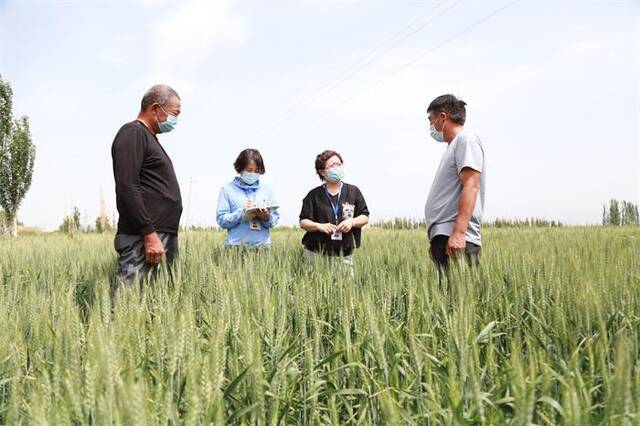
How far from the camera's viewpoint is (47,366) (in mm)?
1577

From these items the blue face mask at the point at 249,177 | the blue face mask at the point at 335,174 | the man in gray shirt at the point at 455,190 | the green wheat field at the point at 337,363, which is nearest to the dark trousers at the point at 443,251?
the man in gray shirt at the point at 455,190

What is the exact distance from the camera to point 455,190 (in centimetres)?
287

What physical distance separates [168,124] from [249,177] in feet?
2.47

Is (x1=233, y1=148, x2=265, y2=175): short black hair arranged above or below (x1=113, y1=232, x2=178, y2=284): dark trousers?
above

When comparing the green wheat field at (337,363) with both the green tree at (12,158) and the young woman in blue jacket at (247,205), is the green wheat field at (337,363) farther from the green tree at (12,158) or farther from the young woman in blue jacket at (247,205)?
the green tree at (12,158)

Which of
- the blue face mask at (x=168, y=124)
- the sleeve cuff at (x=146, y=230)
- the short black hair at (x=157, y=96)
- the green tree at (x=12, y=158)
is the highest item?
the green tree at (x=12, y=158)

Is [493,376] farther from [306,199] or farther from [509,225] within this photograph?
[509,225]

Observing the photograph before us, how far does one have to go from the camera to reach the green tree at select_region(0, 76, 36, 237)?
91.1 feet

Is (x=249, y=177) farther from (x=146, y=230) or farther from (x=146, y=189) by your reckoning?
(x=146, y=230)

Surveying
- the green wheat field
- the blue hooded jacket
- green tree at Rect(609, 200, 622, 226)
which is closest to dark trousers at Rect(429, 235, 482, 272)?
the green wheat field

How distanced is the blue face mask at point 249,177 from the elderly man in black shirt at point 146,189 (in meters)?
0.69

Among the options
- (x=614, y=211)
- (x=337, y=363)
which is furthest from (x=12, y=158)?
(x=337, y=363)

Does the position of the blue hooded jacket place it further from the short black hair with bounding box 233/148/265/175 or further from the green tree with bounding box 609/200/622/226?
the green tree with bounding box 609/200/622/226

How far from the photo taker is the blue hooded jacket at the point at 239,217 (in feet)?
11.9
